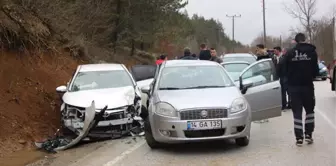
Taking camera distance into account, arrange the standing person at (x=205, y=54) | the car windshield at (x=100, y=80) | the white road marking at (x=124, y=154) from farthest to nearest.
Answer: the standing person at (x=205, y=54), the car windshield at (x=100, y=80), the white road marking at (x=124, y=154)

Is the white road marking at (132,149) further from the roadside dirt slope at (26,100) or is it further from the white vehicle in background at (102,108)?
the roadside dirt slope at (26,100)

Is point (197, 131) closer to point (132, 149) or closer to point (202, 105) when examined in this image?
point (202, 105)

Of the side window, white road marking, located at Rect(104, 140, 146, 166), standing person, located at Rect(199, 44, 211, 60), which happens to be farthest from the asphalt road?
standing person, located at Rect(199, 44, 211, 60)

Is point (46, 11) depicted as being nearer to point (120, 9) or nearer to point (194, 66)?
point (194, 66)

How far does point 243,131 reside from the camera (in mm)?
8078

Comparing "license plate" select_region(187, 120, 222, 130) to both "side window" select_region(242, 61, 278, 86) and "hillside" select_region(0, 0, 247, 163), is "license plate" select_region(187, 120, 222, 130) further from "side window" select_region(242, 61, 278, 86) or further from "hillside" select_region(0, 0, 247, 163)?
"hillside" select_region(0, 0, 247, 163)

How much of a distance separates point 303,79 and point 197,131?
212 cm

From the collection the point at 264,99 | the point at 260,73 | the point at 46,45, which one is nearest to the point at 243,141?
the point at 264,99

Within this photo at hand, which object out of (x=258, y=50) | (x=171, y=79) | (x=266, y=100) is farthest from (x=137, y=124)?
(x=258, y=50)

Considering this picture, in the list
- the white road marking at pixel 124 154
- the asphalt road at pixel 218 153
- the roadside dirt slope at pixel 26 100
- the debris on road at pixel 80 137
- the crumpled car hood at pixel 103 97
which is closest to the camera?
the asphalt road at pixel 218 153

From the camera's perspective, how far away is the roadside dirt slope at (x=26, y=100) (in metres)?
10.1

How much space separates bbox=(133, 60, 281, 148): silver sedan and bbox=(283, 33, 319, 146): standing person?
86 centimetres

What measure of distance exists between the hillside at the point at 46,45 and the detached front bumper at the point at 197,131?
11.0 feet

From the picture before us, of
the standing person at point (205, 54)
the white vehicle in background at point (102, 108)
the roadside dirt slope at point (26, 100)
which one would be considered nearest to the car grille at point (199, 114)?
the white vehicle in background at point (102, 108)
